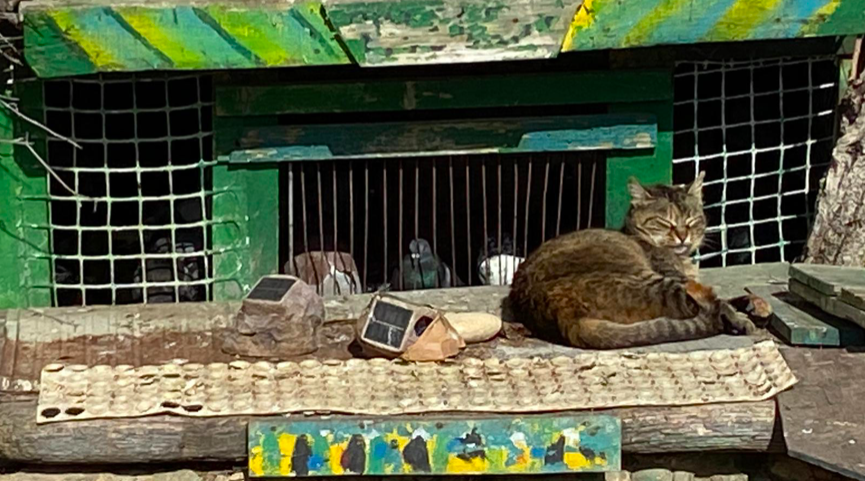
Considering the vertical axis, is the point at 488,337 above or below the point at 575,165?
below

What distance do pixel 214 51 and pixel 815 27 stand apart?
2254 millimetres

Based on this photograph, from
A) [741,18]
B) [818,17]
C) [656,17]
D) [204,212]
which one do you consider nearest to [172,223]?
[204,212]

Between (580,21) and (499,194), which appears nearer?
(580,21)

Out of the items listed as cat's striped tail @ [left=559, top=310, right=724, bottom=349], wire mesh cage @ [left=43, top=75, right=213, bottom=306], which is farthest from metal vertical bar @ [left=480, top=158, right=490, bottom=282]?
wire mesh cage @ [left=43, top=75, right=213, bottom=306]

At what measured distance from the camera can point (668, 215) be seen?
6.00 metres

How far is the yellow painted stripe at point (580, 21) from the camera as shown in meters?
5.82

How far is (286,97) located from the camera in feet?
19.8

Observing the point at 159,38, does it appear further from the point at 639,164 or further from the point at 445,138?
the point at 639,164

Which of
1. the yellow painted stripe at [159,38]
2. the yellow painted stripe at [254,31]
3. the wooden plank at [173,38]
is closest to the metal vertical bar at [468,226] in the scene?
the wooden plank at [173,38]

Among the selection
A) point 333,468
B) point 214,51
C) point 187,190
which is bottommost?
point 333,468

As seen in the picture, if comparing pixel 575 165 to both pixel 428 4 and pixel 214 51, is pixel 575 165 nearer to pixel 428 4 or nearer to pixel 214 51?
pixel 428 4

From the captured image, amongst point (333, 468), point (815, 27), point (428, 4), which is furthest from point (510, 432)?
point (815, 27)

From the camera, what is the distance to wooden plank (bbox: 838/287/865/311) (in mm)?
5332

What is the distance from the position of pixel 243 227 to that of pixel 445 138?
866mm
